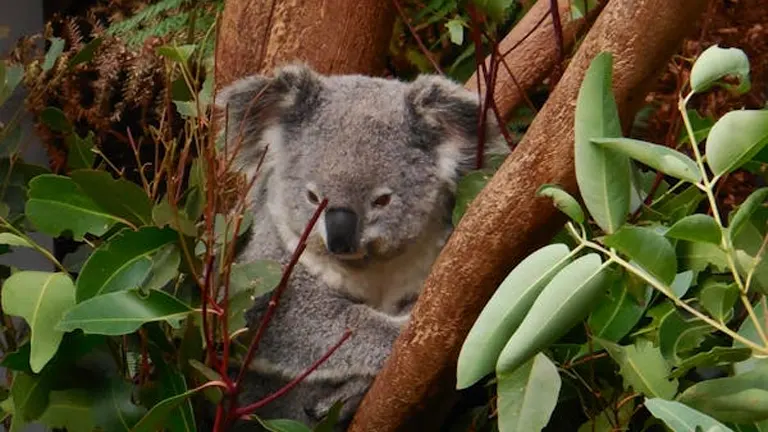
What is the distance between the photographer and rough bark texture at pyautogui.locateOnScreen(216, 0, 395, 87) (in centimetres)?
209

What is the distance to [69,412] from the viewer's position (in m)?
1.40

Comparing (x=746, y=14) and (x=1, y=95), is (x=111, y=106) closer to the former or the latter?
(x=1, y=95)

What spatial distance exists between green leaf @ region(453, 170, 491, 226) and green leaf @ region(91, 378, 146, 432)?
495 mm

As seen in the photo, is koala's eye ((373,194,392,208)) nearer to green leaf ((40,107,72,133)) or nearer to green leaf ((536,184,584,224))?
green leaf ((40,107,72,133))

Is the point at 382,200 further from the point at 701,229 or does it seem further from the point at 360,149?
the point at 701,229

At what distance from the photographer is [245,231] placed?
1.60 m

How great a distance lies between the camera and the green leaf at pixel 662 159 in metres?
0.89

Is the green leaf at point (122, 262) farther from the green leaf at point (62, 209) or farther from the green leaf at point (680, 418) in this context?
the green leaf at point (680, 418)

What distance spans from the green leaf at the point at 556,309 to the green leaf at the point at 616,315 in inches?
12.4

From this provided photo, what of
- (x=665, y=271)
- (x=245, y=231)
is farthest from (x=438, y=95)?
(x=665, y=271)

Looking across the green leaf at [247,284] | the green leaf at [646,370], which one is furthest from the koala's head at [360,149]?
the green leaf at [646,370]

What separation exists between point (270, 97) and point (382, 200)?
262 mm

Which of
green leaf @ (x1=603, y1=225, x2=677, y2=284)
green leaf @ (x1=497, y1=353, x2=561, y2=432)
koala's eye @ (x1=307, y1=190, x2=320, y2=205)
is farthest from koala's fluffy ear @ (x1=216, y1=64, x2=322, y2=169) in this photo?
green leaf @ (x1=603, y1=225, x2=677, y2=284)

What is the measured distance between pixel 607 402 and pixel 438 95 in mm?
555
